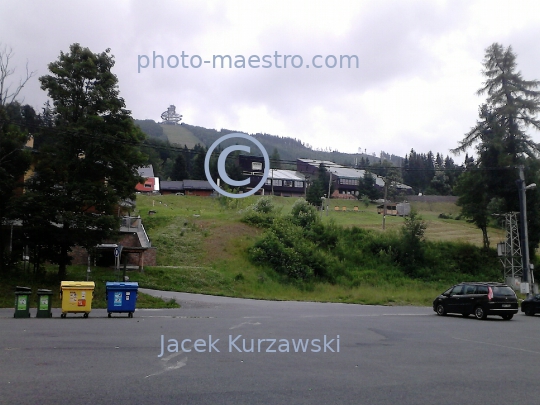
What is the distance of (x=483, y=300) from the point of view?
2167cm

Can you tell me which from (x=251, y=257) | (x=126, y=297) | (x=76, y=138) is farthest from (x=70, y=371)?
(x=251, y=257)

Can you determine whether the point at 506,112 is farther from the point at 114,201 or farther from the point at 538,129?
the point at 114,201

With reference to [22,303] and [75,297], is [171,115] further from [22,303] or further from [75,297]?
[22,303]

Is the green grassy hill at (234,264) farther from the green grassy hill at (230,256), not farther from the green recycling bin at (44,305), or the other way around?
the green recycling bin at (44,305)

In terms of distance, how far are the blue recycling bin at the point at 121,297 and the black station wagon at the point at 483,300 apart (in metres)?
13.8

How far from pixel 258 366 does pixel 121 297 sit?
1053cm

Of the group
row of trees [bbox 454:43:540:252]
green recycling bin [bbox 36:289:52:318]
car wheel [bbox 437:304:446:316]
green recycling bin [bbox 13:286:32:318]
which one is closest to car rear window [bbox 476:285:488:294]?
car wheel [bbox 437:304:446:316]

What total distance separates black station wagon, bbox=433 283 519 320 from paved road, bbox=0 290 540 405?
6053 mm

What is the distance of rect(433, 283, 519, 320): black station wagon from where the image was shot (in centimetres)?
2150

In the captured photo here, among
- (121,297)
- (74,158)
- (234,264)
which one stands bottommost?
(121,297)

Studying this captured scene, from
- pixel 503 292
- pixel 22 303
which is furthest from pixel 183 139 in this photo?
pixel 503 292

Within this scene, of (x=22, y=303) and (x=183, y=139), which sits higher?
(x=183, y=139)

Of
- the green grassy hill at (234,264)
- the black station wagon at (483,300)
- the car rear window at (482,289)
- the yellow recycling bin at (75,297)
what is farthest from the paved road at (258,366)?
the green grassy hill at (234,264)

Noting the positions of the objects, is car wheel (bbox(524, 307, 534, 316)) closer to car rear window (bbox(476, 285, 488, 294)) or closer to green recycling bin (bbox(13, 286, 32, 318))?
car rear window (bbox(476, 285, 488, 294))
